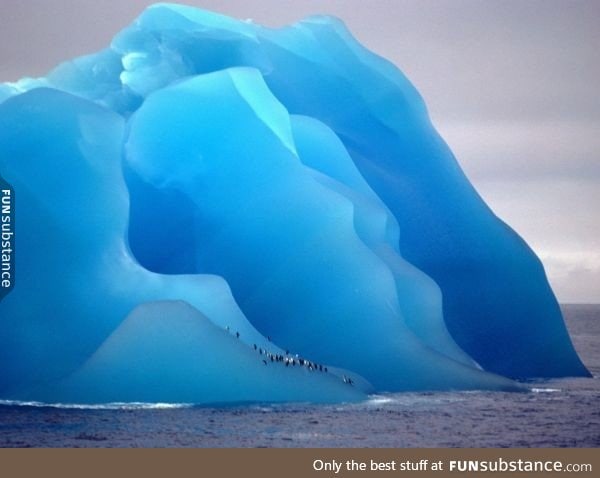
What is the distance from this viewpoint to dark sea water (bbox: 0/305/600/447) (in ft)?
86.8

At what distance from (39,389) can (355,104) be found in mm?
13032

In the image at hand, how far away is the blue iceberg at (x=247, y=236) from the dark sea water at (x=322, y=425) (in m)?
0.56

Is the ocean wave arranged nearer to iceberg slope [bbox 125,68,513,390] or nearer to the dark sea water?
the dark sea water

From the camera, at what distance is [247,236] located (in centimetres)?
3362

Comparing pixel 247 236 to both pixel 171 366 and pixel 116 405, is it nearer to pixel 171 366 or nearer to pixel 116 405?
pixel 171 366

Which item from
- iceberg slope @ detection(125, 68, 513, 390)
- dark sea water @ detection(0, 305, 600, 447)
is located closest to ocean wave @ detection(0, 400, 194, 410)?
dark sea water @ detection(0, 305, 600, 447)

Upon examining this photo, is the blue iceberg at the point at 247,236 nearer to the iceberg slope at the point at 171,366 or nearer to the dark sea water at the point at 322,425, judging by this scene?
the iceberg slope at the point at 171,366

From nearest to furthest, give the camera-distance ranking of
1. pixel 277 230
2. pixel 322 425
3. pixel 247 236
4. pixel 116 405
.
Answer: pixel 322 425 < pixel 116 405 < pixel 277 230 < pixel 247 236

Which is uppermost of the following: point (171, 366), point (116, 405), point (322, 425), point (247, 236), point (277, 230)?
point (277, 230)

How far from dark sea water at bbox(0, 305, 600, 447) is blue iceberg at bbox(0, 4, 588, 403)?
56 cm

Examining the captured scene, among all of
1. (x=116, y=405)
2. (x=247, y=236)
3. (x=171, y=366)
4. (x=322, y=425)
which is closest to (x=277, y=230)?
(x=247, y=236)

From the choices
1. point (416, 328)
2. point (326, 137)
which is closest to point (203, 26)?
point (326, 137)

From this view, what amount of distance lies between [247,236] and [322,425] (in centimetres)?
697

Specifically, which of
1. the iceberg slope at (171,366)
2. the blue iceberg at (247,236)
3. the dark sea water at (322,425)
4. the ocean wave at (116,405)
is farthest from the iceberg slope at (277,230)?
the ocean wave at (116,405)
